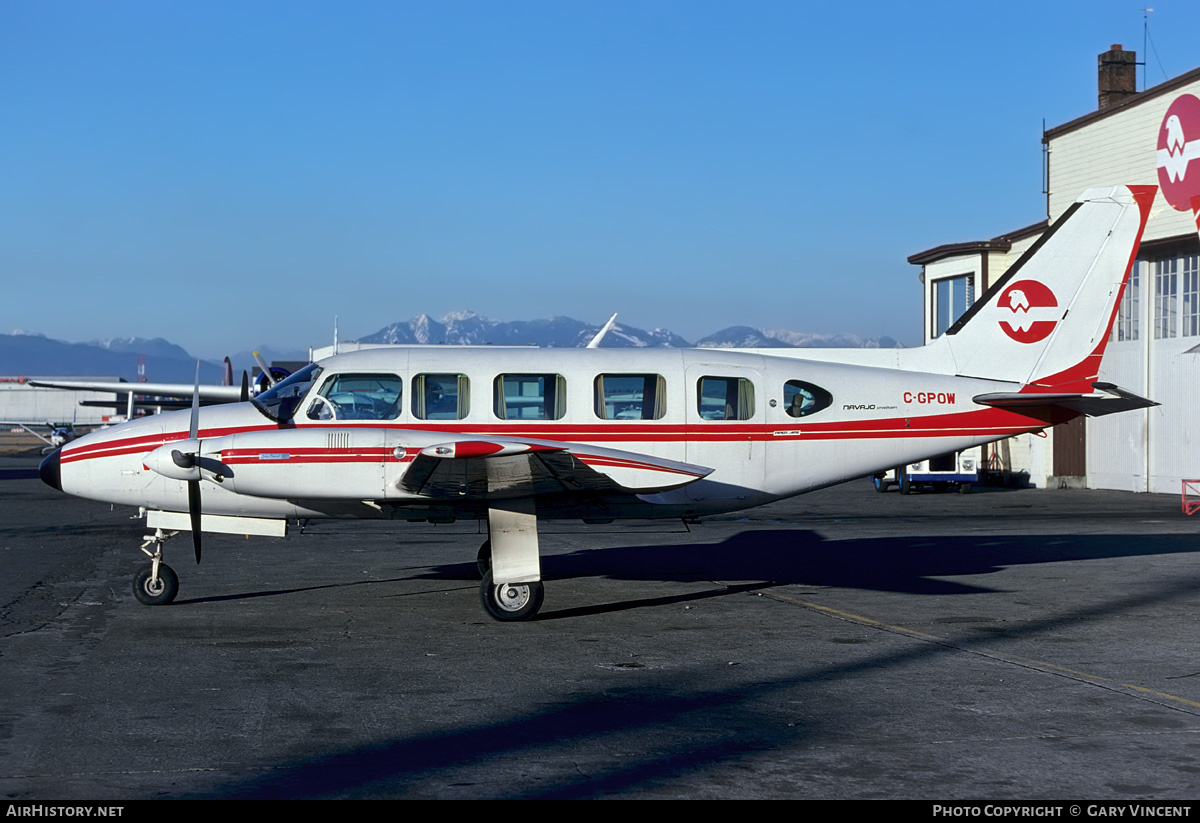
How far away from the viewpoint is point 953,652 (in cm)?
1030

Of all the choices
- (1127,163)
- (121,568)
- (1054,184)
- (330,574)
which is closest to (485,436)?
(330,574)

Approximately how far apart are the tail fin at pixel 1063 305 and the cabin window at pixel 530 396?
18.0 feet

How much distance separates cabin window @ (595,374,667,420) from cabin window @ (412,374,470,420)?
1.59 metres

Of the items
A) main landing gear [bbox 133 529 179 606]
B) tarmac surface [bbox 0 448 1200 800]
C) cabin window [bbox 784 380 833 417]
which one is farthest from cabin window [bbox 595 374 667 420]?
main landing gear [bbox 133 529 179 606]

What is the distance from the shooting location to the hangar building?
32.3m

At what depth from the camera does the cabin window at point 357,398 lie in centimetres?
1270

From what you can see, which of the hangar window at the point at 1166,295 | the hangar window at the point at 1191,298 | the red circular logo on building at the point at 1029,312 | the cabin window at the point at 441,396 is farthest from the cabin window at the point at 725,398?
the hangar window at the point at 1166,295

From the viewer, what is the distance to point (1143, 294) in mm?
35156

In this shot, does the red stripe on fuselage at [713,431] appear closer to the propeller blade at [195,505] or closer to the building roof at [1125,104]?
the propeller blade at [195,505]

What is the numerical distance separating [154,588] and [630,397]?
19.6 ft

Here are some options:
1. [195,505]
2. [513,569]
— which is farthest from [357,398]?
[513,569]

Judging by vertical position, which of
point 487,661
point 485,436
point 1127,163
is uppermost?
point 1127,163
